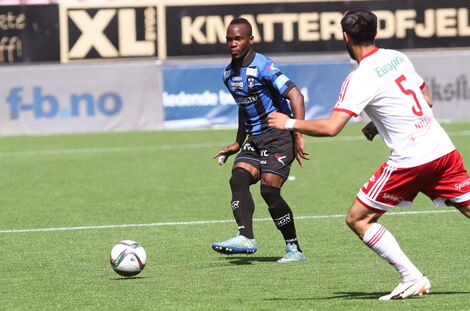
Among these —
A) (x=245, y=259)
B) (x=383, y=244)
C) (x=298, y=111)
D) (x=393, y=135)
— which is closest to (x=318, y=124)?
(x=393, y=135)

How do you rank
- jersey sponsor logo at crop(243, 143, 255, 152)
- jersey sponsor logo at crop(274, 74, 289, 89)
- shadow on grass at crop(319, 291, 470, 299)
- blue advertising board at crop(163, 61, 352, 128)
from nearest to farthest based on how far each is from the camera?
shadow on grass at crop(319, 291, 470, 299) < jersey sponsor logo at crop(274, 74, 289, 89) < jersey sponsor logo at crop(243, 143, 255, 152) < blue advertising board at crop(163, 61, 352, 128)

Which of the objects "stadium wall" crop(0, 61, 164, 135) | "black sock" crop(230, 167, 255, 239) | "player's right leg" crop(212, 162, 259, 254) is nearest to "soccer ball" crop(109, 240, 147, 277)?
"player's right leg" crop(212, 162, 259, 254)

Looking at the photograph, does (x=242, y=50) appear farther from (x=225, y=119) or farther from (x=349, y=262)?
(x=225, y=119)

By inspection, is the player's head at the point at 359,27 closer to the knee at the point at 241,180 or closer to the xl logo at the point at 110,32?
the knee at the point at 241,180

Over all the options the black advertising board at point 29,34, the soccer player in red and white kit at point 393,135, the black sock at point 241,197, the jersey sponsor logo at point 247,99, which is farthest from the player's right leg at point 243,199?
the black advertising board at point 29,34

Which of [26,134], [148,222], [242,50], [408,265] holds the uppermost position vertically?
[242,50]

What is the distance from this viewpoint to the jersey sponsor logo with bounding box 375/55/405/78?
277 inches

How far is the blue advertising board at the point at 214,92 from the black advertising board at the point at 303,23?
1.90m

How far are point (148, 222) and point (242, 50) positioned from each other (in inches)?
140

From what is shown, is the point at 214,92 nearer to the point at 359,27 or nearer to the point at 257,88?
the point at 257,88

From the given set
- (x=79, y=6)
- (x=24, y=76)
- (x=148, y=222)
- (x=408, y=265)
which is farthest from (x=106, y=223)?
(x=79, y=6)

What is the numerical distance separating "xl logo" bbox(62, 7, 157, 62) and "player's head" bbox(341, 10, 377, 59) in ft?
70.0

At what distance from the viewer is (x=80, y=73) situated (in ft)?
85.4

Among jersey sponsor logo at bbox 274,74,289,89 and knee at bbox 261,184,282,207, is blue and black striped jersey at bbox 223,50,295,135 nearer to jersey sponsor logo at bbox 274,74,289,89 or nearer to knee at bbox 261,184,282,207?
jersey sponsor logo at bbox 274,74,289,89
